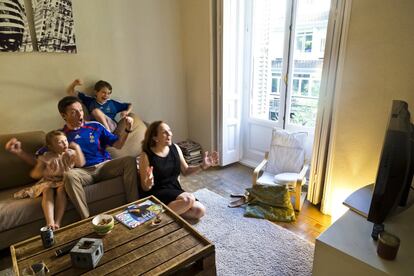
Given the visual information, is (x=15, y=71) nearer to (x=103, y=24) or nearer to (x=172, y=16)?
(x=103, y=24)

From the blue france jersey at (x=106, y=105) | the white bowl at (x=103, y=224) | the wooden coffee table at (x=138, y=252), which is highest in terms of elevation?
the blue france jersey at (x=106, y=105)

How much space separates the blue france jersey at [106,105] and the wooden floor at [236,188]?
111 centimetres

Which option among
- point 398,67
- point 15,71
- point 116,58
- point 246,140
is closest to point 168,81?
point 116,58

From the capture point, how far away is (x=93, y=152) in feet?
7.70

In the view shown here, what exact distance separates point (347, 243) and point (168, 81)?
2944 mm

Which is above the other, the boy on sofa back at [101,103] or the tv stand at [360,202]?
the boy on sofa back at [101,103]

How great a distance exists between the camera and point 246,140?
143 inches

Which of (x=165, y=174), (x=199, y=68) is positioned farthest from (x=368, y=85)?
(x=199, y=68)

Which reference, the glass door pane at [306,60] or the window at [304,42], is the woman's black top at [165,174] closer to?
the glass door pane at [306,60]

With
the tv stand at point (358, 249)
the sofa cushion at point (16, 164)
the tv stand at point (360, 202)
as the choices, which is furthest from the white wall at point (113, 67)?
the tv stand at point (358, 249)

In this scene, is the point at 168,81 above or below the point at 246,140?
above

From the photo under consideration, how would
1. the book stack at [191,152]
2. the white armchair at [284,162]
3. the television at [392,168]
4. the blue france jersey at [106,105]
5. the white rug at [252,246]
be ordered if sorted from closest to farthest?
the television at [392,168] < the white rug at [252,246] < the white armchair at [284,162] < the blue france jersey at [106,105] < the book stack at [191,152]

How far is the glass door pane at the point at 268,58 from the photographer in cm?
299

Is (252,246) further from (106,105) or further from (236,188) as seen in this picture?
(106,105)
